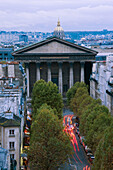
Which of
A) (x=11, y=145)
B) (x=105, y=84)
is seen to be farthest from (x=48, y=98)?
(x=11, y=145)

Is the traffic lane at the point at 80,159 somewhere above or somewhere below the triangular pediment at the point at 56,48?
below

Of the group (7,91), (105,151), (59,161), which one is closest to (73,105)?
(7,91)

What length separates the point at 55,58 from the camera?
174 metres

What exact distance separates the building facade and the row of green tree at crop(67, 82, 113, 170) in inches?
950

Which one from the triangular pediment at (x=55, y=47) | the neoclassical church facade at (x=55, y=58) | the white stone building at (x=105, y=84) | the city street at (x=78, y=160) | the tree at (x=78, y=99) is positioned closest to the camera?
the city street at (x=78, y=160)

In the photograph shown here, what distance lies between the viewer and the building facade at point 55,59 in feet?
565

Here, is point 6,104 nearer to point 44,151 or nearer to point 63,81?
point 44,151

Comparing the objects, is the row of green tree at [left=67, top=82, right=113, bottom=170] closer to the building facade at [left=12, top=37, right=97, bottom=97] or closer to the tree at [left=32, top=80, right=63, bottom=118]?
the tree at [left=32, top=80, right=63, bottom=118]

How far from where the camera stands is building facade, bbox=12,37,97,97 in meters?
172

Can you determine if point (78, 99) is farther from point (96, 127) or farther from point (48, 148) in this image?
point (48, 148)

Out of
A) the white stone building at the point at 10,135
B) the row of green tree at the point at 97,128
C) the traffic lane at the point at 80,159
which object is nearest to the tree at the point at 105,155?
the row of green tree at the point at 97,128

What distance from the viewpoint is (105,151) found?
54312 mm

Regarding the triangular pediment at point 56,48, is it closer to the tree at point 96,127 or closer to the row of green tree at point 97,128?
the row of green tree at point 97,128

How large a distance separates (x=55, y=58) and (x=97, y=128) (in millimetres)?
94993
